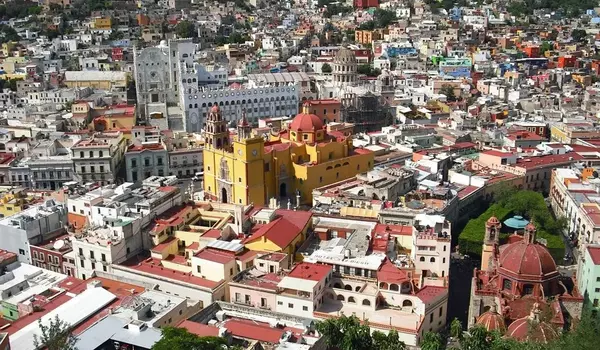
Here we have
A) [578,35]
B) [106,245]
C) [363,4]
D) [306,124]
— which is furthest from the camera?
[363,4]

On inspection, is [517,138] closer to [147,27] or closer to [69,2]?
[147,27]

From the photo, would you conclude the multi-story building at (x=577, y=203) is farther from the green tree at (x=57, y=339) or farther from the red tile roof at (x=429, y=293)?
the green tree at (x=57, y=339)

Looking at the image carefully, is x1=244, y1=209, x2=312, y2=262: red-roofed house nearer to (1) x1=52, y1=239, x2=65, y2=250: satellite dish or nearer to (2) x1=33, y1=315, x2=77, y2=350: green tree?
(1) x1=52, y1=239, x2=65, y2=250: satellite dish

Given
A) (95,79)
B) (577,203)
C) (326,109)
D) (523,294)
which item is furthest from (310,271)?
(95,79)

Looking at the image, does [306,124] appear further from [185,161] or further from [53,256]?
[53,256]

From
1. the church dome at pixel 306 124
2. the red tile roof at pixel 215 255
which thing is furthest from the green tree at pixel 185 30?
the red tile roof at pixel 215 255
